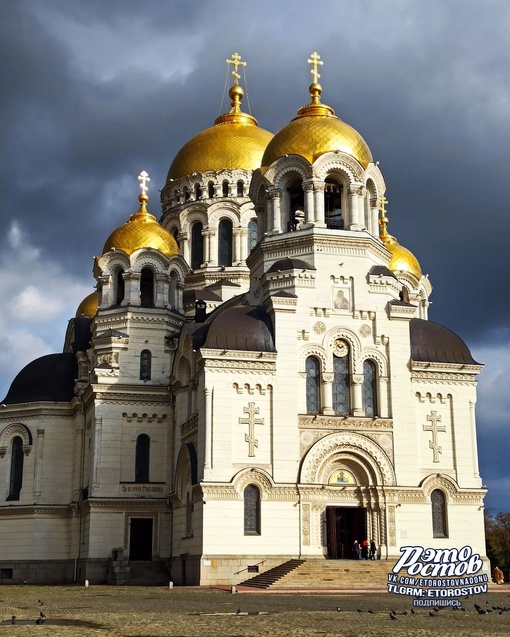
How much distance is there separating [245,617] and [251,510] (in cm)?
1464

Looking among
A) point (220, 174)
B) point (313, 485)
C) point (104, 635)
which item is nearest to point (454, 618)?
point (104, 635)

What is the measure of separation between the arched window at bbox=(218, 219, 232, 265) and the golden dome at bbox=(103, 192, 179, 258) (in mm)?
5642

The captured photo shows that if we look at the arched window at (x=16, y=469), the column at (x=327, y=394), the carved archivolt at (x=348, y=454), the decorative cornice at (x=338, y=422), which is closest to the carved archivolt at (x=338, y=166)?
the column at (x=327, y=394)

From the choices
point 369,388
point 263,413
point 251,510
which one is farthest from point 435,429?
point 251,510

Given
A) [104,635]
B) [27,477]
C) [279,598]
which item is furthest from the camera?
[27,477]

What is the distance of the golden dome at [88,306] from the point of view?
1925 inches

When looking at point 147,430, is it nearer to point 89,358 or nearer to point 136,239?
point 89,358

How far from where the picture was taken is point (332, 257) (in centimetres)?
3472

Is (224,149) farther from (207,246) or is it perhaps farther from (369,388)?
(369,388)

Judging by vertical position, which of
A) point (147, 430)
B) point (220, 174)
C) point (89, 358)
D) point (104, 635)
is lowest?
point (104, 635)

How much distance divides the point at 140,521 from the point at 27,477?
618 centimetres

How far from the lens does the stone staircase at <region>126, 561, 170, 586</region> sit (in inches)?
1395

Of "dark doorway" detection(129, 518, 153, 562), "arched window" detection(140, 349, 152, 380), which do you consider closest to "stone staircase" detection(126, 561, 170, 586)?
"dark doorway" detection(129, 518, 153, 562)

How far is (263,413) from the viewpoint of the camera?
32406 millimetres
